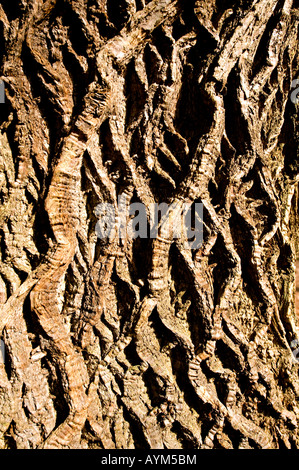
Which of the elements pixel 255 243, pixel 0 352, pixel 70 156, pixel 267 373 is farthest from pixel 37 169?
pixel 267 373

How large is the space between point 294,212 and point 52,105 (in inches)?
66.8

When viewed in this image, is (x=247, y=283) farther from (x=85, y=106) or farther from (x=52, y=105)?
(x=52, y=105)

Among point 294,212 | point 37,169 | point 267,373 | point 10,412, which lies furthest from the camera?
point 294,212

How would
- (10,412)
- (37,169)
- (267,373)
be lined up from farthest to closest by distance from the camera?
(267,373) → (37,169) → (10,412)

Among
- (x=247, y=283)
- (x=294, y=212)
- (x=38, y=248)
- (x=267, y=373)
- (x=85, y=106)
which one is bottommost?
(x=267, y=373)

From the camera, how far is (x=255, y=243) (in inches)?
67.7

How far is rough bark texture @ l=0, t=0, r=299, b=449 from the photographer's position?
151 cm

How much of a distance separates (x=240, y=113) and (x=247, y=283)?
1.05 m

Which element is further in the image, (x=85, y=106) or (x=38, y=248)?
(x=38, y=248)

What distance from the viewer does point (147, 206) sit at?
1635mm

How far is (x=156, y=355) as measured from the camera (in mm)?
1617

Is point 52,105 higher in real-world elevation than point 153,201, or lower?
higher

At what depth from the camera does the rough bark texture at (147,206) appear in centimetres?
151

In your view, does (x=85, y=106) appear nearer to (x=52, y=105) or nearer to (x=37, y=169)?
(x=52, y=105)
